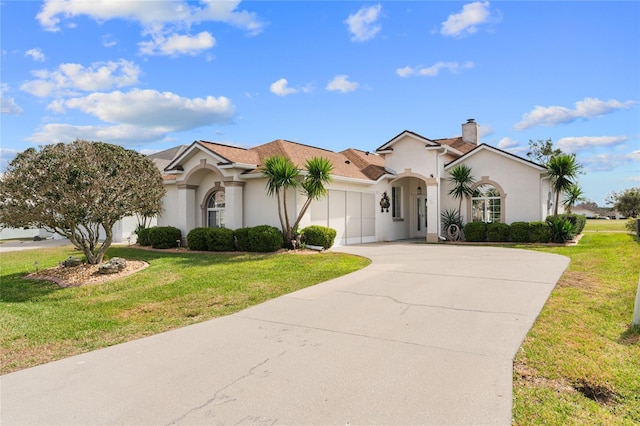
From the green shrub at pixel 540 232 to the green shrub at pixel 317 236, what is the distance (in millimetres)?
9443

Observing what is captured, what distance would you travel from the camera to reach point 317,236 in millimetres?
16906

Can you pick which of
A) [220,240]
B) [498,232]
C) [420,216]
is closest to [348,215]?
[220,240]

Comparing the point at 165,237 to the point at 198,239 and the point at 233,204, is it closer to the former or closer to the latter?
the point at 198,239

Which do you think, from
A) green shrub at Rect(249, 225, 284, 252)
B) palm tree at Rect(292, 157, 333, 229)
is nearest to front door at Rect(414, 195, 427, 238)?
palm tree at Rect(292, 157, 333, 229)

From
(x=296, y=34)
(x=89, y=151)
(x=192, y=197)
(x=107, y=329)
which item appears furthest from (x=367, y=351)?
(x=192, y=197)

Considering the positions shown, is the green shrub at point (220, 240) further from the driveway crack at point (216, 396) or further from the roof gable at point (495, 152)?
the driveway crack at point (216, 396)

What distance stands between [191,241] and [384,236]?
33.0ft

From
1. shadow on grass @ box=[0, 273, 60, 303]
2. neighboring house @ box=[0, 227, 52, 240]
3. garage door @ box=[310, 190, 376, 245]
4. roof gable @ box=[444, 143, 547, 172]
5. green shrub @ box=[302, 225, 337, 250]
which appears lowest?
shadow on grass @ box=[0, 273, 60, 303]

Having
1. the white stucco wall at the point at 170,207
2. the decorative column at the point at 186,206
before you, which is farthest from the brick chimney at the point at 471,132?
the white stucco wall at the point at 170,207

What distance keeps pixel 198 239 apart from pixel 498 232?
46.1 feet

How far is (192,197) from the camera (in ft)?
66.5

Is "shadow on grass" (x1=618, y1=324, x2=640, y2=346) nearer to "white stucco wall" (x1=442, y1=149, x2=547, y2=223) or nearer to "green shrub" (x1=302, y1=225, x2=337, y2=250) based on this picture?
"green shrub" (x1=302, y1=225, x2=337, y2=250)

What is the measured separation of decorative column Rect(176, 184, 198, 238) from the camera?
65.5 feet

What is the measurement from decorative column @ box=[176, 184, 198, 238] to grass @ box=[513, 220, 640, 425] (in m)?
16.3
